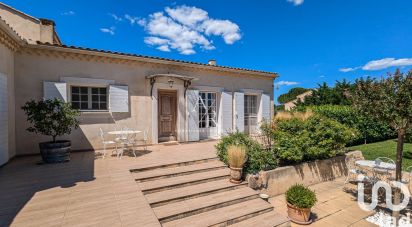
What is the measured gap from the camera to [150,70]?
8688 mm

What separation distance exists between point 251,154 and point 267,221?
2.00 m

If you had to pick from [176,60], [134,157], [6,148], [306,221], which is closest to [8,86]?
[6,148]

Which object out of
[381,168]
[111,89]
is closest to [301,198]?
[381,168]

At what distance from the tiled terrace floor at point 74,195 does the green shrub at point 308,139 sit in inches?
131

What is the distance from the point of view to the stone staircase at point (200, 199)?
3785mm

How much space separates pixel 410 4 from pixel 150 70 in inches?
411

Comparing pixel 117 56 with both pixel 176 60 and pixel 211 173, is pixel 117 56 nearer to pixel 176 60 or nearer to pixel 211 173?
pixel 176 60

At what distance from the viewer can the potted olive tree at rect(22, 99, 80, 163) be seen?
18.7 feet

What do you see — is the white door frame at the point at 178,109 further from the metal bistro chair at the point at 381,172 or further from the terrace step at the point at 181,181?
the metal bistro chair at the point at 381,172

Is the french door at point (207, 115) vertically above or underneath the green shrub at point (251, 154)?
above

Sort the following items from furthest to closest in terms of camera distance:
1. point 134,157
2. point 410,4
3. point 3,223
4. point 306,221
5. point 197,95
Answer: point 197,95 < point 410,4 < point 134,157 < point 306,221 < point 3,223

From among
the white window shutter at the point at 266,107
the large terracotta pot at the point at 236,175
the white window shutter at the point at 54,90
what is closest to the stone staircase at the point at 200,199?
the large terracotta pot at the point at 236,175

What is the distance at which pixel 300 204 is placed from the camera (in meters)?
4.09

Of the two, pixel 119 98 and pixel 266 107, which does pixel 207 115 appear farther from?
pixel 119 98
